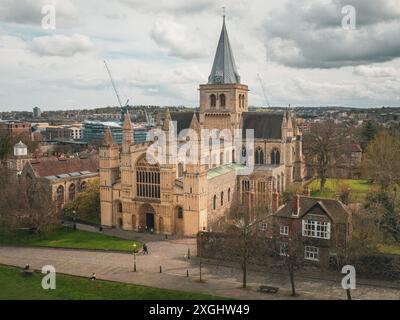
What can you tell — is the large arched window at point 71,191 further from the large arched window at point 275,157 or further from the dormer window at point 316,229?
the dormer window at point 316,229

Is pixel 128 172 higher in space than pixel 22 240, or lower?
higher

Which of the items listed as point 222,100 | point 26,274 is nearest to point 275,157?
point 222,100

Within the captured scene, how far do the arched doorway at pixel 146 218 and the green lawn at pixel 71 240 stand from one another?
14.8 ft

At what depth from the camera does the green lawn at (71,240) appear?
45256 millimetres

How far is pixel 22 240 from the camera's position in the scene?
158 ft

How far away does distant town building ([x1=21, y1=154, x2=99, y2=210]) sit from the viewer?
60.8m

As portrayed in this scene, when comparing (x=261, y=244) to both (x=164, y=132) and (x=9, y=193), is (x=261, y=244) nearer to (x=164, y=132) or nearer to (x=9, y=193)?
(x=164, y=132)

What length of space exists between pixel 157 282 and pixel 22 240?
20616 millimetres

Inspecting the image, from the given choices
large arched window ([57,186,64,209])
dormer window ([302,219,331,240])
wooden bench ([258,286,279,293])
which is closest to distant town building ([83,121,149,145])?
large arched window ([57,186,64,209])

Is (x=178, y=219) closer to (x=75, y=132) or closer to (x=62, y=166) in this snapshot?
(x=62, y=166)

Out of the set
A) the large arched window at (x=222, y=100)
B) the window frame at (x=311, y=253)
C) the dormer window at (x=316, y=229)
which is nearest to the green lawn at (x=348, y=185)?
the dormer window at (x=316, y=229)

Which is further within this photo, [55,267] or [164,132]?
[164,132]

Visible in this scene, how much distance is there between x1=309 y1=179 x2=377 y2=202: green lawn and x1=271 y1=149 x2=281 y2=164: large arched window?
6974 mm

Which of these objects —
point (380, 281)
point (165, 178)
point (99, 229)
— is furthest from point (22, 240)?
point (380, 281)
